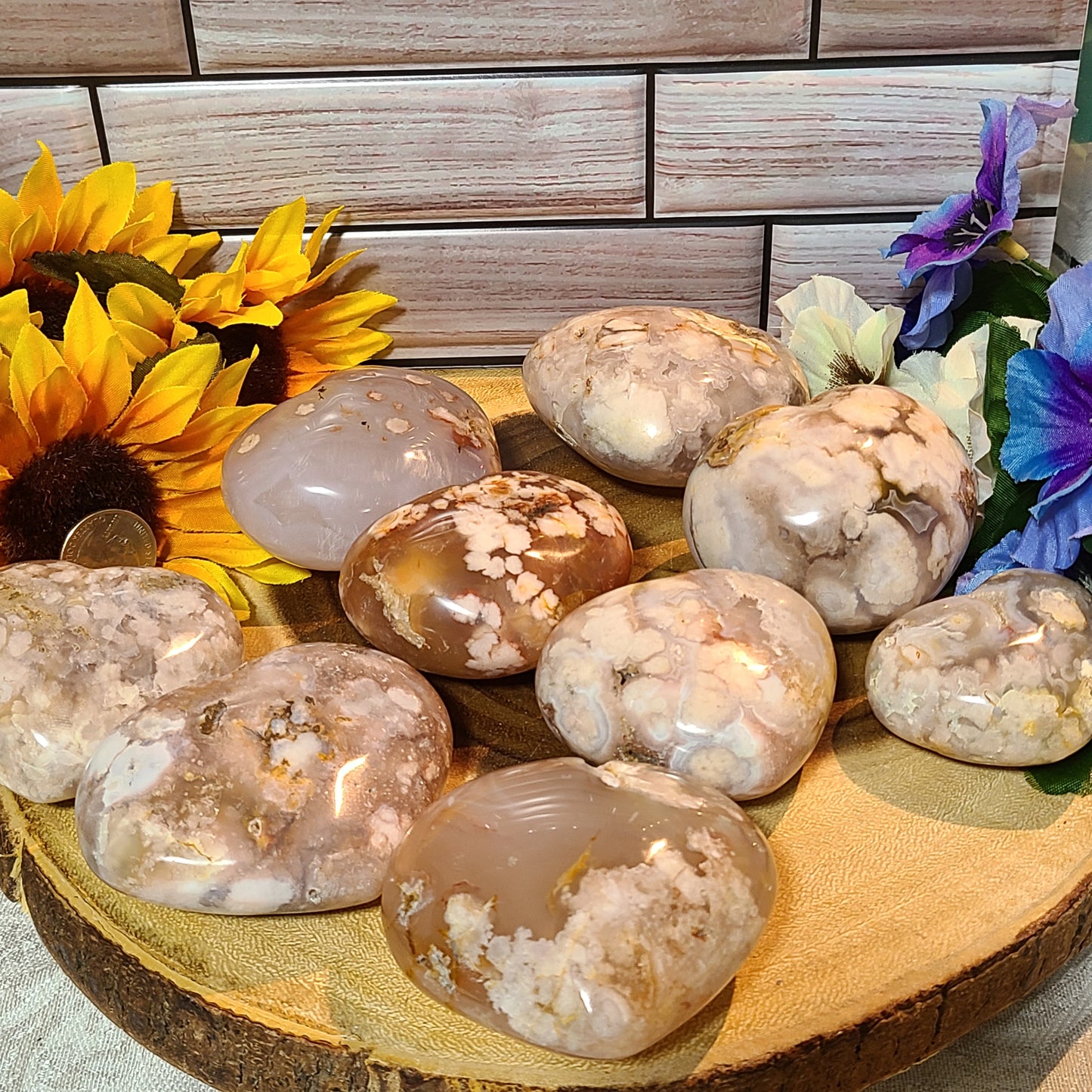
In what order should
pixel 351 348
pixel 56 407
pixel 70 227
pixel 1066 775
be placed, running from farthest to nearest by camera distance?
pixel 351 348
pixel 70 227
pixel 56 407
pixel 1066 775

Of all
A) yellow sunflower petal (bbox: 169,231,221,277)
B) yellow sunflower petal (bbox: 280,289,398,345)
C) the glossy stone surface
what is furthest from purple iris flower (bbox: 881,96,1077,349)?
yellow sunflower petal (bbox: 169,231,221,277)

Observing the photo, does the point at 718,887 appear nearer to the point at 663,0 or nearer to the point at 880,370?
the point at 880,370

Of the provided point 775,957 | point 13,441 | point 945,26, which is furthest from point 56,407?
point 945,26

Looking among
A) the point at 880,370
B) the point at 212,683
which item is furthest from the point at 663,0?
the point at 212,683

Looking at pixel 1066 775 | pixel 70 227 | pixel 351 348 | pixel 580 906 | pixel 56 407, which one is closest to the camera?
pixel 580 906

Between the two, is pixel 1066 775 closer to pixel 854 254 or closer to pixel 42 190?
pixel 854 254
